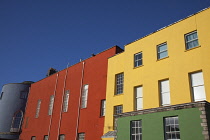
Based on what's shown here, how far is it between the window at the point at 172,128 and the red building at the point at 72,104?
10221 millimetres

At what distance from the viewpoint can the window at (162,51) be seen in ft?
64.2

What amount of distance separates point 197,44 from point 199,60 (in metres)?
1.49

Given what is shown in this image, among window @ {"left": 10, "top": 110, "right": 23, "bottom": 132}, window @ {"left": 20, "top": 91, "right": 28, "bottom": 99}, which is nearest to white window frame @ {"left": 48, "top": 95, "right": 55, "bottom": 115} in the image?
window @ {"left": 10, "top": 110, "right": 23, "bottom": 132}

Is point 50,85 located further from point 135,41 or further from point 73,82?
point 135,41

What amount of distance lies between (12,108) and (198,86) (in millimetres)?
37212

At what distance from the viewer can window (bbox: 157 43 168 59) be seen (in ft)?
64.2

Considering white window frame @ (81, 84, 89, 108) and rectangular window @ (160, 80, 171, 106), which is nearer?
rectangular window @ (160, 80, 171, 106)

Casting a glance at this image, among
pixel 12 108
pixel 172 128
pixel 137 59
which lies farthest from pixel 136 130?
pixel 12 108

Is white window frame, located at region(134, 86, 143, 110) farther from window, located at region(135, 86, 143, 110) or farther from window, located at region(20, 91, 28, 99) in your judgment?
window, located at region(20, 91, 28, 99)

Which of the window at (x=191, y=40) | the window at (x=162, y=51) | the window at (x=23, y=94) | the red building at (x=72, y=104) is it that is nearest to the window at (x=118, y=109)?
the red building at (x=72, y=104)

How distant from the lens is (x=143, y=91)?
19844 mm

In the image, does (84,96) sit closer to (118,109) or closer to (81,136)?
(81,136)

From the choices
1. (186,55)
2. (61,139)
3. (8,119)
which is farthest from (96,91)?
(8,119)

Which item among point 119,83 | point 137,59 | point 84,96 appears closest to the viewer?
point 137,59
